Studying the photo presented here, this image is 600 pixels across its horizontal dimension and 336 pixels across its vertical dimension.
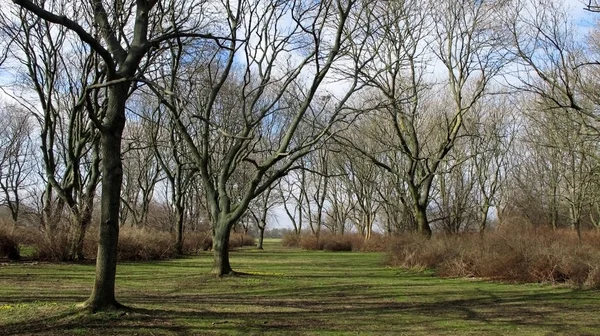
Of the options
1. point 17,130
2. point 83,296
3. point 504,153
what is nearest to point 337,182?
point 504,153

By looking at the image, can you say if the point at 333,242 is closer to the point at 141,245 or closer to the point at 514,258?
the point at 141,245

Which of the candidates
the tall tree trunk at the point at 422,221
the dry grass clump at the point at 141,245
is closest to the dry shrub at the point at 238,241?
the dry grass clump at the point at 141,245

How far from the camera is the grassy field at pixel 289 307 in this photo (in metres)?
7.14

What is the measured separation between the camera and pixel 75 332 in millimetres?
6426

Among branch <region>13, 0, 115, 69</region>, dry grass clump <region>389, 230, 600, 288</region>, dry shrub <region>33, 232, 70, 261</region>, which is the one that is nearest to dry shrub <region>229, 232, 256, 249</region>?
dry shrub <region>33, 232, 70, 261</region>

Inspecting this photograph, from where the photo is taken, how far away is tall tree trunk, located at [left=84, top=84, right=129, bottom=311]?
7.59 m

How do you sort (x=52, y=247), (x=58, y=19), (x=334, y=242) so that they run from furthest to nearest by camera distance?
(x=334, y=242)
(x=52, y=247)
(x=58, y=19)

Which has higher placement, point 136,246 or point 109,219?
point 109,219

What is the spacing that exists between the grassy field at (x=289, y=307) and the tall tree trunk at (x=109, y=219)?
1.15 ft

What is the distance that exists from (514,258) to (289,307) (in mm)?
8647

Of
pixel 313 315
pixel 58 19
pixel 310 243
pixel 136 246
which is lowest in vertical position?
pixel 313 315

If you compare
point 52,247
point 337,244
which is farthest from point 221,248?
point 337,244

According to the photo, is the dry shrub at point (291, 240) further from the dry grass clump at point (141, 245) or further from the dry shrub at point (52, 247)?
the dry shrub at point (52, 247)

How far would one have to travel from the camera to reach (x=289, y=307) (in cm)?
956
